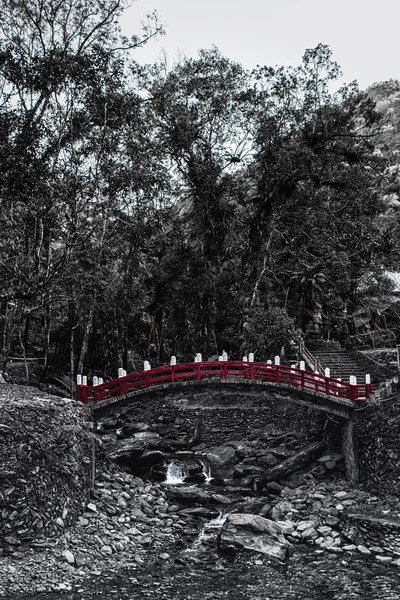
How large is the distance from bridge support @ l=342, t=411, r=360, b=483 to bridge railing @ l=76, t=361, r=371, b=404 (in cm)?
115

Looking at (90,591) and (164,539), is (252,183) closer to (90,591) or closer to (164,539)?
(164,539)

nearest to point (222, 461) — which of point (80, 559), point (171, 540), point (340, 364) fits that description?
point (171, 540)

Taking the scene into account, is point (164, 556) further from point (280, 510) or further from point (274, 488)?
point (274, 488)

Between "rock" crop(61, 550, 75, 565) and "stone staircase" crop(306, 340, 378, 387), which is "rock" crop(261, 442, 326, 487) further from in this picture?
"rock" crop(61, 550, 75, 565)

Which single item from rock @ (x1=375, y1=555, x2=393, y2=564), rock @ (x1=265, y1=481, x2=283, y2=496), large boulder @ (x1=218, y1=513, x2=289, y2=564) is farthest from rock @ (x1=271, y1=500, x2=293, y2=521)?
rock @ (x1=375, y1=555, x2=393, y2=564)

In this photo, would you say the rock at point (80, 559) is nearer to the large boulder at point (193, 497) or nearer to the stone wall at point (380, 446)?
the large boulder at point (193, 497)

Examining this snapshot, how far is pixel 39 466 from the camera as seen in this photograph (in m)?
17.6

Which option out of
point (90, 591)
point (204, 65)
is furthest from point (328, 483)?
point (204, 65)

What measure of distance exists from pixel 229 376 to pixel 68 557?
396 inches

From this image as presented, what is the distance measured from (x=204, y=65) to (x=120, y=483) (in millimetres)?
25115

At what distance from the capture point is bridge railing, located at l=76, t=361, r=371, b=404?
22.9 meters

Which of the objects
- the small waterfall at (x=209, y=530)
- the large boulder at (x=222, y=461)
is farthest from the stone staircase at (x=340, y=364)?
the small waterfall at (x=209, y=530)

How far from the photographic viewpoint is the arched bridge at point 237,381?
2297 cm

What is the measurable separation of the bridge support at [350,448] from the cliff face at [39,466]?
11.5 metres
